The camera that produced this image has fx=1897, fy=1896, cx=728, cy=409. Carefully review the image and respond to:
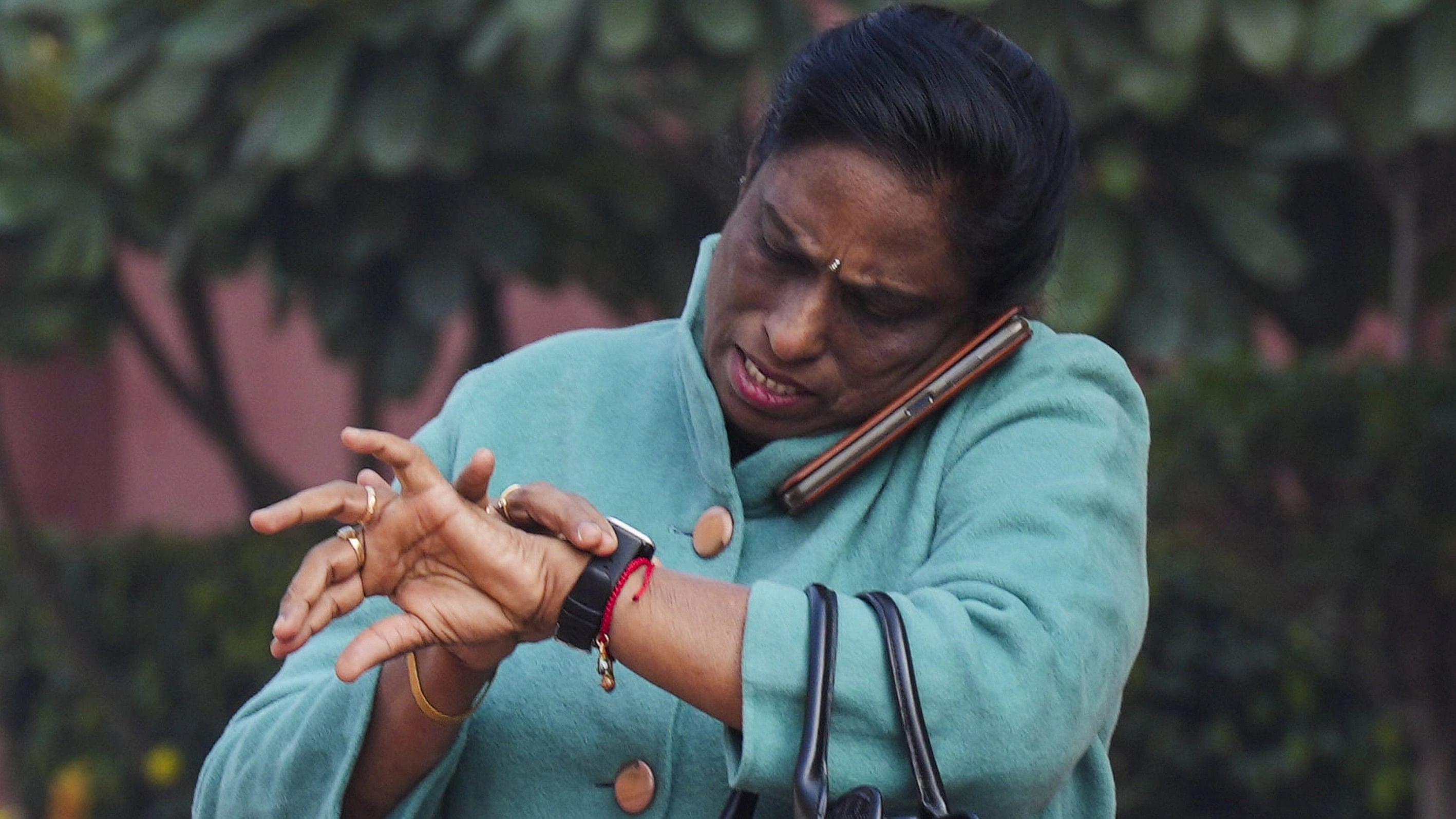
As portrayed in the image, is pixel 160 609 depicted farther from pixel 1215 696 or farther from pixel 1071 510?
pixel 1071 510

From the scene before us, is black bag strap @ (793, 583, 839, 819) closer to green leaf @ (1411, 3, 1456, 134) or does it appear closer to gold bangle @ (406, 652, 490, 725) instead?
gold bangle @ (406, 652, 490, 725)

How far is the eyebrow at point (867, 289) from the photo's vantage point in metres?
→ 1.97

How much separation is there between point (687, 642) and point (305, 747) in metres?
0.48

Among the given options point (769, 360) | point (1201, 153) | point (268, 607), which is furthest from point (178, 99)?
point (769, 360)

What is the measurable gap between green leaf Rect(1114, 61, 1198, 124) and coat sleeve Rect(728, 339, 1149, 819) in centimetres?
324

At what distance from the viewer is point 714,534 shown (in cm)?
204

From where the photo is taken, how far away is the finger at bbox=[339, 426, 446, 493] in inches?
67.1

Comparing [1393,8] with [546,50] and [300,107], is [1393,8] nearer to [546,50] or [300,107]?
[546,50]

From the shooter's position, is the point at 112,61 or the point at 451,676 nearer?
the point at 451,676

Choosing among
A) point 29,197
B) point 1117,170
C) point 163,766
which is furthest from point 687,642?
point 163,766

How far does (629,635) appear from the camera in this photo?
174 cm

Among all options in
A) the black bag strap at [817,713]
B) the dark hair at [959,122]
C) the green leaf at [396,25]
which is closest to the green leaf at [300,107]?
the green leaf at [396,25]

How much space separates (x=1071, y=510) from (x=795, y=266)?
0.40m

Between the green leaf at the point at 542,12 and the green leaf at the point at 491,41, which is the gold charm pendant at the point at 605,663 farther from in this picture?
the green leaf at the point at 491,41
